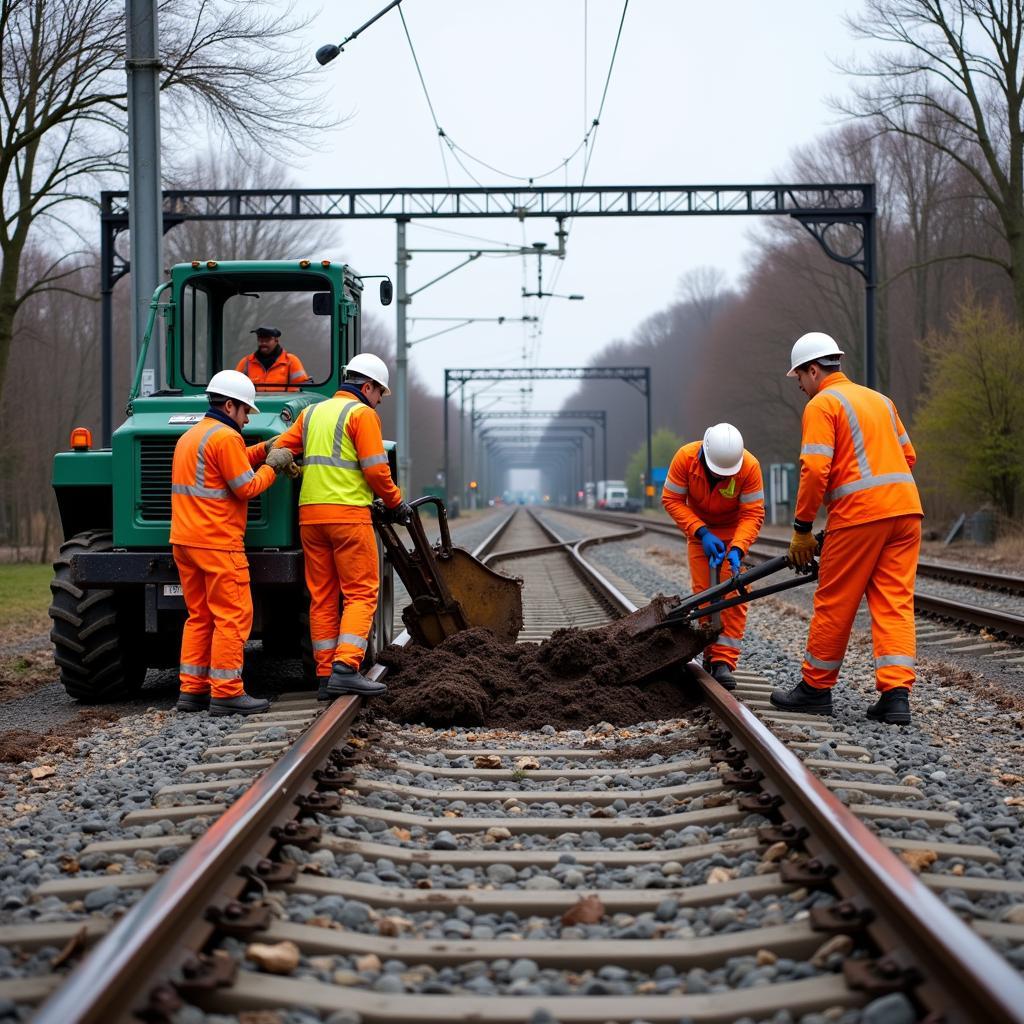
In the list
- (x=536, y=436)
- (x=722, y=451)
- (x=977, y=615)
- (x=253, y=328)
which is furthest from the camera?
(x=536, y=436)

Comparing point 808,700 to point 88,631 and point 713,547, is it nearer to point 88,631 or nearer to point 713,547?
point 713,547

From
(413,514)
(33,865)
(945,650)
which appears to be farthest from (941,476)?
(33,865)

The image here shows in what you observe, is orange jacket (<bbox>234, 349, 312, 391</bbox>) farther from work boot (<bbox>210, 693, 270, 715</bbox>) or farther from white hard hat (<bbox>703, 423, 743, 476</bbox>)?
white hard hat (<bbox>703, 423, 743, 476</bbox>)

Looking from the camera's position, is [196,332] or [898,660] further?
[196,332]

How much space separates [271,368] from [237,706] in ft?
8.60

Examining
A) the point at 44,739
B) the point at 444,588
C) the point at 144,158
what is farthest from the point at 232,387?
the point at 144,158

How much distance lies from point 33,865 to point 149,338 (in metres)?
5.15

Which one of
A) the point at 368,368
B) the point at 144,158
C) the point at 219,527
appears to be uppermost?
the point at 144,158

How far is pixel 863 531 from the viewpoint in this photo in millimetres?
6711

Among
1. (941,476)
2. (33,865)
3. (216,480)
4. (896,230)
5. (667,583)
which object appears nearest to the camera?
(33,865)

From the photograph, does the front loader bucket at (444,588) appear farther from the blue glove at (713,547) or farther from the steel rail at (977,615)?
the steel rail at (977,615)

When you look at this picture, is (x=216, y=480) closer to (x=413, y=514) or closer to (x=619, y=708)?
(x=413, y=514)

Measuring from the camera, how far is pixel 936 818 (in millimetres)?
4625

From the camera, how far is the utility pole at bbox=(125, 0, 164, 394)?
12.5 meters
